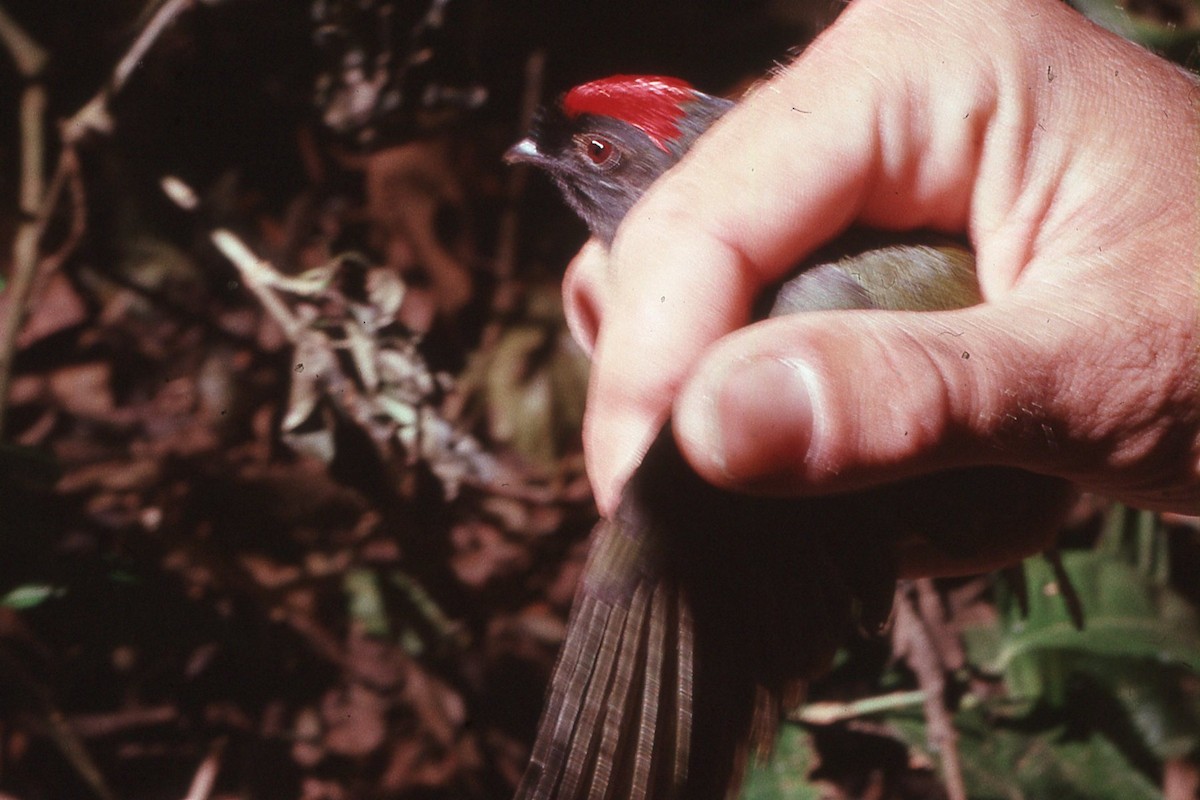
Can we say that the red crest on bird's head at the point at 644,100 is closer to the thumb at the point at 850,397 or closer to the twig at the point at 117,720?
the thumb at the point at 850,397

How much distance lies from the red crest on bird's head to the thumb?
85 cm

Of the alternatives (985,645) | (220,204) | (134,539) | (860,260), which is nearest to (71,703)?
(134,539)

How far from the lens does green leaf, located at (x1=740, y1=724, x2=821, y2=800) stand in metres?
2.14

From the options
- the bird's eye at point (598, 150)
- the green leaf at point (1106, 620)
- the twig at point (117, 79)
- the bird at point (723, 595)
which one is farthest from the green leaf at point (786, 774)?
the twig at point (117, 79)

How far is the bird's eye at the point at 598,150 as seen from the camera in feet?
6.74

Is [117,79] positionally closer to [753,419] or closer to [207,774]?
[207,774]

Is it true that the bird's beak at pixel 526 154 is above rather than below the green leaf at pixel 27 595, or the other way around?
above

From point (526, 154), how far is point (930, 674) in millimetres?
1516

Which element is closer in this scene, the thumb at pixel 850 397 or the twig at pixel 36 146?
the thumb at pixel 850 397

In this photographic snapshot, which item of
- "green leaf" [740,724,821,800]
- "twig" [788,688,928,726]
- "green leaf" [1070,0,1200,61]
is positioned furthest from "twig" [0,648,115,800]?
"green leaf" [1070,0,1200,61]

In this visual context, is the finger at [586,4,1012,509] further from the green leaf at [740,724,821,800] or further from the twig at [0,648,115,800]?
the twig at [0,648,115,800]

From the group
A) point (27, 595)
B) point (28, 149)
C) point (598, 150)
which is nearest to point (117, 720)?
point (27, 595)

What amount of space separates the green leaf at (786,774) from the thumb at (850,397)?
1.10m

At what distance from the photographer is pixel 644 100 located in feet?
6.47
